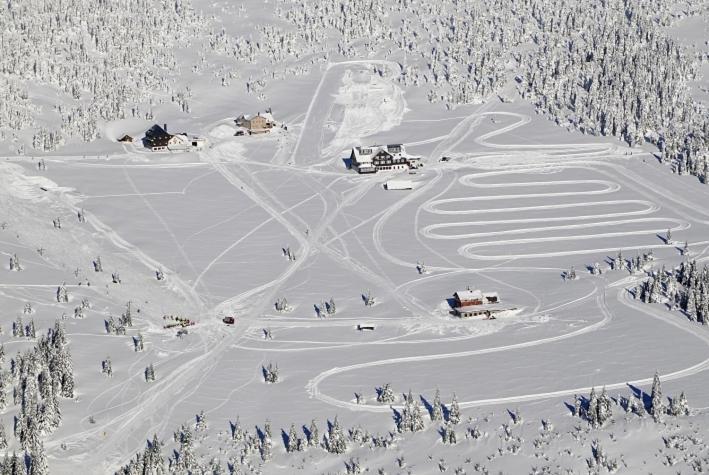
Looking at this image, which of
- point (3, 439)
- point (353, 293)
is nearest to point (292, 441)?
point (3, 439)

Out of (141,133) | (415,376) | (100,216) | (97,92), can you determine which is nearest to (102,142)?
(141,133)

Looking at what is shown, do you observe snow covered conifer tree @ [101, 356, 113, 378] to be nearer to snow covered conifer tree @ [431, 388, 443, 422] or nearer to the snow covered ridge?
snow covered conifer tree @ [431, 388, 443, 422]

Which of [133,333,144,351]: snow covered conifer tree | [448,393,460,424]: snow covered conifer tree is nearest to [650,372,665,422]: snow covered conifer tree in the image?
[448,393,460,424]: snow covered conifer tree

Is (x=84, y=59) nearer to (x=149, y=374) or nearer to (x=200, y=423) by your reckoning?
(x=149, y=374)

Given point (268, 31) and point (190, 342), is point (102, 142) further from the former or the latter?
point (190, 342)

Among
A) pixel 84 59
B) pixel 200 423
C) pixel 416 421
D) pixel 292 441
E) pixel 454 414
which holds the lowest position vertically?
pixel 200 423

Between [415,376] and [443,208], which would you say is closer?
[415,376]

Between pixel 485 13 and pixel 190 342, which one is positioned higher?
pixel 485 13

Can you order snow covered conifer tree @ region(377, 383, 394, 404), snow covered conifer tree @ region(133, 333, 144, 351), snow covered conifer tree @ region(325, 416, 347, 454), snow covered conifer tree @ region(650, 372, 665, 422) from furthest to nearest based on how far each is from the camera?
snow covered conifer tree @ region(133, 333, 144, 351), snow covered conifer tree @ region(377, 383, 394, 404), snow covered conifer tree @ region(650, 372, 665, 422), snow covered conifer tree @ region(325, 416, 347, 454)
